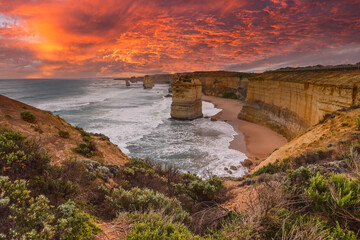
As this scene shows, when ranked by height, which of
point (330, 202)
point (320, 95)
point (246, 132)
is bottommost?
point (246, 132)

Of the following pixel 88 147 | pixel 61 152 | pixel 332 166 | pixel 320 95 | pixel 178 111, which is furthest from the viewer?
pixel 178 111

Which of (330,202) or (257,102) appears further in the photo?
(257,102)

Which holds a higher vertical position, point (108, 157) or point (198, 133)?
point (108, 157)

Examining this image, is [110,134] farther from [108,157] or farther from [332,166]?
[332,166]

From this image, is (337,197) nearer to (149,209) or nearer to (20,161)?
(149,209)

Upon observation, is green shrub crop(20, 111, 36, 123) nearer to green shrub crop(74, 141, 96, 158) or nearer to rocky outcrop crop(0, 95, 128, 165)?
rocky outcrop crop(0, 95, 128, 165)

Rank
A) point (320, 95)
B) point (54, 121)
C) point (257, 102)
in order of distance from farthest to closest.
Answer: point (257, 102) → point (320, 95) → point (54, 121)

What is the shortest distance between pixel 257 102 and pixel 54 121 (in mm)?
25455

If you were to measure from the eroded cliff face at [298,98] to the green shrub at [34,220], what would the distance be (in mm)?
16014

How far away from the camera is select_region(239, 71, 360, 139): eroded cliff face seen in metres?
12.9

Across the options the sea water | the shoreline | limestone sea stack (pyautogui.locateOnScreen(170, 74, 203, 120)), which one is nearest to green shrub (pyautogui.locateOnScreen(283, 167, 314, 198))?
the sea water

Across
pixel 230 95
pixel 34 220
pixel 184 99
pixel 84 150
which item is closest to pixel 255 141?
A: pixel 184 99

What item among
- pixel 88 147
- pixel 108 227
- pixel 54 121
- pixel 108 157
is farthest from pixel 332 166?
pixel 54 121

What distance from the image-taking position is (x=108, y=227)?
3367 mm
